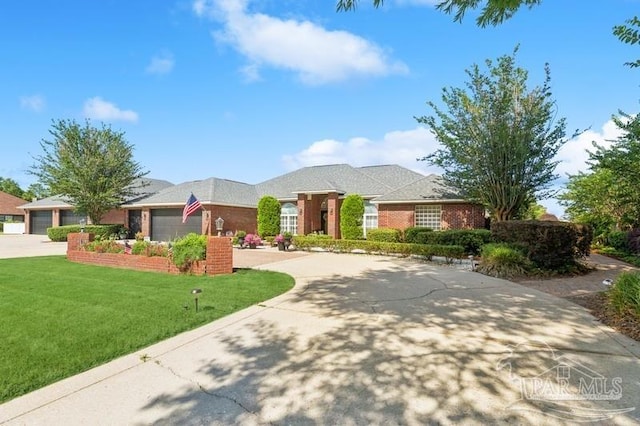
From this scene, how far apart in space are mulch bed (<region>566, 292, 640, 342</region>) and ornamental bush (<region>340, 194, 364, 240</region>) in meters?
13.7

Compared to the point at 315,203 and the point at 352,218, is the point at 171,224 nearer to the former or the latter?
the point at 315,203

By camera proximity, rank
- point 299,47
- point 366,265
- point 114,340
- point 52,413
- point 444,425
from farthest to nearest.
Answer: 1. point 366,265
2. point 299,47
3. point 114,340
4. point 52,413
5. point 444,425

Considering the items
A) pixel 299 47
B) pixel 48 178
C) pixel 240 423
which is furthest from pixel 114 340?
pixel 48 178

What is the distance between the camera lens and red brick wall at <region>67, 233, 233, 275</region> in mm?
9812

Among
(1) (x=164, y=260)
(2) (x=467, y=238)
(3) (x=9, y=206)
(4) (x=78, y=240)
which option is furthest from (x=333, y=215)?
(3) (x=9, y=206)

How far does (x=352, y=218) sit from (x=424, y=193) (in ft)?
14.6

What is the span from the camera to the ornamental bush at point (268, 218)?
77.4 feet

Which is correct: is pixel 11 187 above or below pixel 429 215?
above

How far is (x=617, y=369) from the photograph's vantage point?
3783 millimetres

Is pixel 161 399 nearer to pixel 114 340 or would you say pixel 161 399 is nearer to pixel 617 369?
pixel 114 340

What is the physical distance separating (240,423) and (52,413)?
177 cm

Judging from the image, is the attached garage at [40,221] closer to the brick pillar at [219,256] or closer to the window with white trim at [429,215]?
the brick pillar at [219,256]

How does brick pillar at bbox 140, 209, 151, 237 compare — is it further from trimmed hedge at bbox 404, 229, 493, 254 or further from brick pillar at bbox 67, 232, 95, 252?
trimmed hedge at bbox 404, 229, 493, 254

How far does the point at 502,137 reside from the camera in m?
15.1
